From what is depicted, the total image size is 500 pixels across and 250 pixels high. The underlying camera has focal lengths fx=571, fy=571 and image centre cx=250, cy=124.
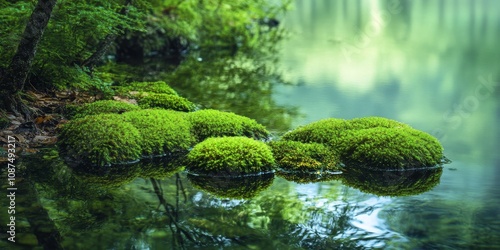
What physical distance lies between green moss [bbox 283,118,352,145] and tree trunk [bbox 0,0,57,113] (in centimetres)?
368

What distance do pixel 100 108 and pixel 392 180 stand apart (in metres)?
4.46

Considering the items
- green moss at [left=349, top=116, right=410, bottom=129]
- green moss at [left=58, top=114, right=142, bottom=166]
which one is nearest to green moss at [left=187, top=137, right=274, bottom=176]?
green moss at [left=58, top=114, right=142, bottom=166]

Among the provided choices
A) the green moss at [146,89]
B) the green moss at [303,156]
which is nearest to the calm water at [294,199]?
the green moss at [303,156]

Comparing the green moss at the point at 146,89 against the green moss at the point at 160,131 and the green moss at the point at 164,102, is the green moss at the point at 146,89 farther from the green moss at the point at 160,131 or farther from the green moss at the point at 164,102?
the green moss at the point at 160,131

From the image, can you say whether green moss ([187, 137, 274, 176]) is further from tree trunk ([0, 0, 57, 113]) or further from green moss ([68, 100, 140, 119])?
tree trunk ([0, 0, 57, 113])

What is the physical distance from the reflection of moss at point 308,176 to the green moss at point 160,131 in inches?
62.3

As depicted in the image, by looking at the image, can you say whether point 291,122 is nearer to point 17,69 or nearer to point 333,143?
point 333,143

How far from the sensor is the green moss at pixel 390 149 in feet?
23.4

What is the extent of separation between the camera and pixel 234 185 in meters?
6.45

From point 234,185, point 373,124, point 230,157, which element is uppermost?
point 373,124

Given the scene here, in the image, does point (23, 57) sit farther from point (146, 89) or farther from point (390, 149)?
point (390, 149)

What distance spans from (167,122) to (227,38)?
16778mm

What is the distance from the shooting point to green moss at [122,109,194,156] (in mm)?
7484

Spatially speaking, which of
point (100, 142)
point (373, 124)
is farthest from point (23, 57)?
point (373, 124)
